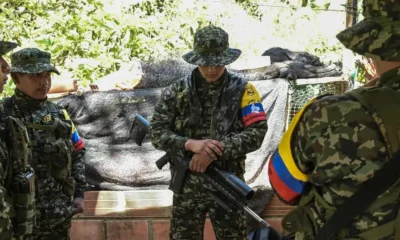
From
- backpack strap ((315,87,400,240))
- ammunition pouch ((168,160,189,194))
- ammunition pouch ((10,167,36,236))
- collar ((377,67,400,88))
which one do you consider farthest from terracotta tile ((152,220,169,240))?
collar ((377,67,400,88))

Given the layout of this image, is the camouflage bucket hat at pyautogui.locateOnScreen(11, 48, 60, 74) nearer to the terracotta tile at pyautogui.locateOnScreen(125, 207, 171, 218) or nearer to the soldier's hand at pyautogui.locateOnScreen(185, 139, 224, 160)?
the soldier's hand at pyautogui.locateOnScreen(185, 139, 224, 160)

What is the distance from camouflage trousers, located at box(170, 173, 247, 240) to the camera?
416 cm

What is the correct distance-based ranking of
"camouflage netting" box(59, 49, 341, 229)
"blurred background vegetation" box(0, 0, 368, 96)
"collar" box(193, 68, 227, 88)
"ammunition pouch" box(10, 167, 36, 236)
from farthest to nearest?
"blurred background vegetation" box(0, 0, 368, 96) → "camouflage netting" box(59, 49, 341, 229) → "collar" box(193, 68, 227, 88) → "ammunition pouch" box(10, 167, 36, 236)

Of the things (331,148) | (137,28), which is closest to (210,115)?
(331,148)

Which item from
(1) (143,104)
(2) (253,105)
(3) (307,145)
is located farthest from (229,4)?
(3) (307,145)

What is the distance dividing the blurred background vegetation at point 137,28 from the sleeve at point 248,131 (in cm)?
224

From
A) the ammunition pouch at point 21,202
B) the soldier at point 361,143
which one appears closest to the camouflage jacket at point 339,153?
the soldier at point 361,143

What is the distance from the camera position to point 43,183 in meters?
3.91

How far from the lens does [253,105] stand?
4145 millimetres

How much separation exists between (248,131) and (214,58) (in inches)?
20.3

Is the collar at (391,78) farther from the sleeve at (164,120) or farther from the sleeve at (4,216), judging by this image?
the sleeve at (164,120)

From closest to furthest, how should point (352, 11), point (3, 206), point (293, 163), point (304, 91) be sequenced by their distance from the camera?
point (293, 163)
point (3, 206)
point (304, 91)
point (352, 11)

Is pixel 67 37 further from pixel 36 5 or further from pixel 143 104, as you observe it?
pixel 143 104

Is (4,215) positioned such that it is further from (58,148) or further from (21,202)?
(58,148)
